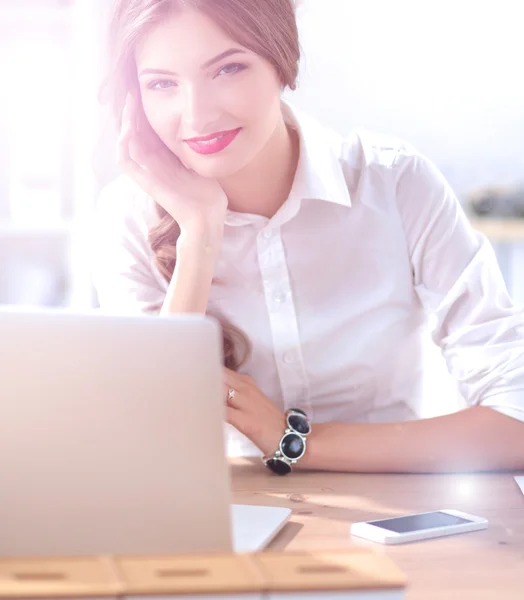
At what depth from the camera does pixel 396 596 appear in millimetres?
660

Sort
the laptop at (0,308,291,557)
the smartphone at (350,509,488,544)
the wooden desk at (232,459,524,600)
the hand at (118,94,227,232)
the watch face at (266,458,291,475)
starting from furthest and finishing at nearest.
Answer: the hand at (118,94,227,232)
the watch face at (266,458,291,475)
the smartphone at (350,509,488,544)
the wooden desk at (232,459,524,600)
the laptop at (0,308,291,557)

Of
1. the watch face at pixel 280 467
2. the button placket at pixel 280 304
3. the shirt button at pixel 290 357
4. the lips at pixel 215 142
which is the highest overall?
the lips at pixel 215 142

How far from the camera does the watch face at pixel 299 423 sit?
1.47 metres

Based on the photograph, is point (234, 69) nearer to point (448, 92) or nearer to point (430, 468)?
point (430, 468)

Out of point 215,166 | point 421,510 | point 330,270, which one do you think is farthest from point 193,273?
point 421,510

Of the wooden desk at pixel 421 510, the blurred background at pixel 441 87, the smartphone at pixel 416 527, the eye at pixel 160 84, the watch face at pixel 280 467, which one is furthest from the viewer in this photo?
the blurred background at pixel 441 87

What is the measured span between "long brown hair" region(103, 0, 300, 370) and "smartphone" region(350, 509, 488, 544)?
0.65 metres

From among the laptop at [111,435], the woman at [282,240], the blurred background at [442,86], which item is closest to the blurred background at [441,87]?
the blurred background at [442,86]

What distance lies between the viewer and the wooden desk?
0.90 metres

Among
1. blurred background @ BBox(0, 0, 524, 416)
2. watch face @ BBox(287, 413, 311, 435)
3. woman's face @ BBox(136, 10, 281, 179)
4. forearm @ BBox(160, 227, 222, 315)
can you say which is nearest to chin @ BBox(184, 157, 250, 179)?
woman's face @ BBox(136, 10, 281, 179)

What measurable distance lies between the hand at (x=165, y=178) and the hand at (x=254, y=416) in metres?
0.31

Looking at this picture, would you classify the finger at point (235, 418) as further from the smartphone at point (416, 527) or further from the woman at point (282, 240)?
the smartphone at point (416, 527)

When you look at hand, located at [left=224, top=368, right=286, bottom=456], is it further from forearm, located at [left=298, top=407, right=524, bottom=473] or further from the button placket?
the button placket

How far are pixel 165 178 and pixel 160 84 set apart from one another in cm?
20
